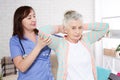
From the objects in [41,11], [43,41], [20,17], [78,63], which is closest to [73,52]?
[78,63]

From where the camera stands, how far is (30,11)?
1479 mm

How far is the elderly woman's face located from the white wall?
2.25 m

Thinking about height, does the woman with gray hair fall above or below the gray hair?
below

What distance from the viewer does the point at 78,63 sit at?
4.28 ft

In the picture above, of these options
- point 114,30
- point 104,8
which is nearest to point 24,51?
point 114,30

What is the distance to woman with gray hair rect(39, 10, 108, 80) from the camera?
130cm

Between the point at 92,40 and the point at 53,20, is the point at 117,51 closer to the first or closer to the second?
the point at 53,20

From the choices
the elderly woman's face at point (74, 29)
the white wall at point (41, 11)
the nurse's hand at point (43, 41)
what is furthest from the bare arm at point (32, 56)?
the white wall at point (41, 11)

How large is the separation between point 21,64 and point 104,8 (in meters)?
2.59

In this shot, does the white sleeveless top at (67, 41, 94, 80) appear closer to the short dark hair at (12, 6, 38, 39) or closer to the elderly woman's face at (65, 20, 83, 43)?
the elderly woman's face at (65, 20, 83, 43)

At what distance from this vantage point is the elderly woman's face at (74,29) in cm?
132

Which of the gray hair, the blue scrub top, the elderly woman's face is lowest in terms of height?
the blue scrub top

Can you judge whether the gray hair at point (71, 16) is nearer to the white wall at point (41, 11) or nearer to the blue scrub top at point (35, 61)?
the blue scrub top at point (35, 61)

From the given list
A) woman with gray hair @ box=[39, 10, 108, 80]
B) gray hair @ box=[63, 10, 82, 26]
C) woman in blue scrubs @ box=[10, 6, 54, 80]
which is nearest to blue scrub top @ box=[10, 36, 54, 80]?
woman in blue scrubs @ box=[10, 6, 54, 80]
